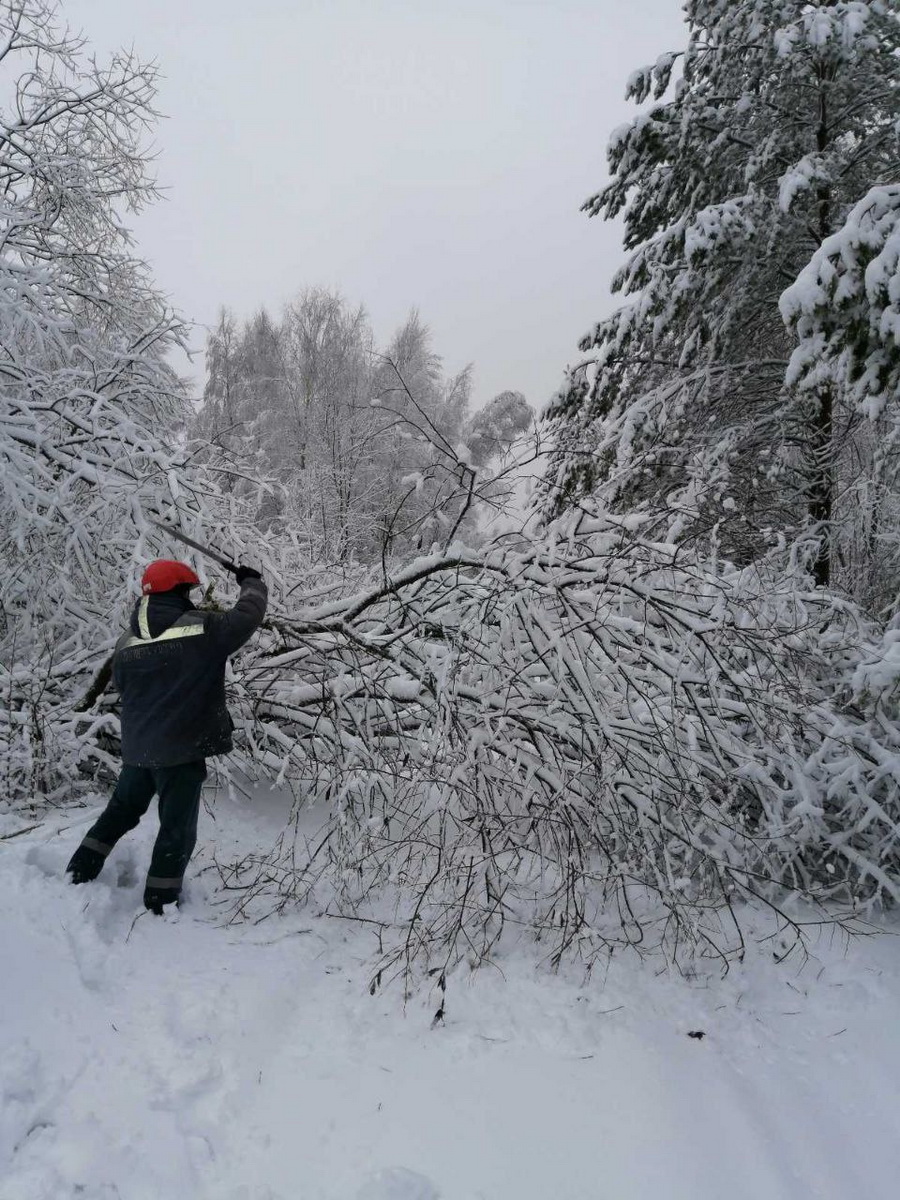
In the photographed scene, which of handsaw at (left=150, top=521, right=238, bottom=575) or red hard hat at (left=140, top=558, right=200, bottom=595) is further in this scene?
handsaw at (left=150, top=521, right=238, bottom=575)

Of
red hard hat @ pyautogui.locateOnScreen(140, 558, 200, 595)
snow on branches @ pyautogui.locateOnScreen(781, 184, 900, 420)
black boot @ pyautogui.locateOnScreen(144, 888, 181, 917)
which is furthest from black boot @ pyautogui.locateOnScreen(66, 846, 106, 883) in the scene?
snow on branches @ pyautogui.locateOnScreen(781, 184, 900, 420)

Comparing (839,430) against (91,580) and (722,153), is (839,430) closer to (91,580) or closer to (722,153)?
(722,153)

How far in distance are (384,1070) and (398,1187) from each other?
0.45m

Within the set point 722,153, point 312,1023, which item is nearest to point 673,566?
point 312,1023

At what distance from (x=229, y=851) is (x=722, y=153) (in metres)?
7.09

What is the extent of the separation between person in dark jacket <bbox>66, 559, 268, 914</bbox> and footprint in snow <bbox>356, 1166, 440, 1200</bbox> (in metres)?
1.52

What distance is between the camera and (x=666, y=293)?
638 centimetres

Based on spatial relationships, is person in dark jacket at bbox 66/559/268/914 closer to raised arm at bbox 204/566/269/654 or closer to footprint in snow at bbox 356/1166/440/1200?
raised arm at bbox 204/566/269/654

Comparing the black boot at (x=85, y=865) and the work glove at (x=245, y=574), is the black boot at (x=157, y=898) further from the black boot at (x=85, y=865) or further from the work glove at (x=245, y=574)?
the work glove at (x=245, y=574)

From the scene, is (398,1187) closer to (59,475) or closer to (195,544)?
(195,544)

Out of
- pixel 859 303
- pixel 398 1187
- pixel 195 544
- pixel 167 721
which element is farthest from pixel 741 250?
pixel 398 1187

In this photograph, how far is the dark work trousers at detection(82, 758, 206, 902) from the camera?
2934mm

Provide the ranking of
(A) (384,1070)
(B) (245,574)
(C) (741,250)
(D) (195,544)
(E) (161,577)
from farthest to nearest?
(C) (741,250) → (D) (195,544) → (B) (245,574) → (E) (161,577) → (A) (384,1070)

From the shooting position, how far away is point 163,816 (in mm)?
2963
